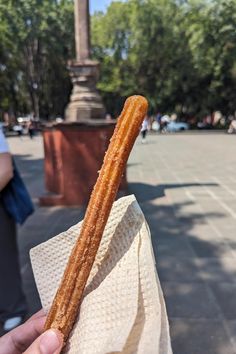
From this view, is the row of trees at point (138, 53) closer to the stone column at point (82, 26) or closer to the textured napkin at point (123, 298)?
the stone column at point (82, 26)

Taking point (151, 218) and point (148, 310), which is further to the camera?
point (151, 218)

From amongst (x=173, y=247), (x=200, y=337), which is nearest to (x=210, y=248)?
(x=173, y=247)

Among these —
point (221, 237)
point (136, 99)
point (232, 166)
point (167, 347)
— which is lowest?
point (232, 166)

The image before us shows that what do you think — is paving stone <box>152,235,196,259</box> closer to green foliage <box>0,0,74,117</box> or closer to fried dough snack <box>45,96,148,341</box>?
fried dough snack <box>45,96,148,341</box>

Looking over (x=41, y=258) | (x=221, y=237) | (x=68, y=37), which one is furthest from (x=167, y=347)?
(x=68, y=37)

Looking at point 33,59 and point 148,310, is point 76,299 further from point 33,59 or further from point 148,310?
point 33,59

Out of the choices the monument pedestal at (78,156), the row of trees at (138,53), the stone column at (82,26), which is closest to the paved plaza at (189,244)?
the monument pedestal at (78,156)
